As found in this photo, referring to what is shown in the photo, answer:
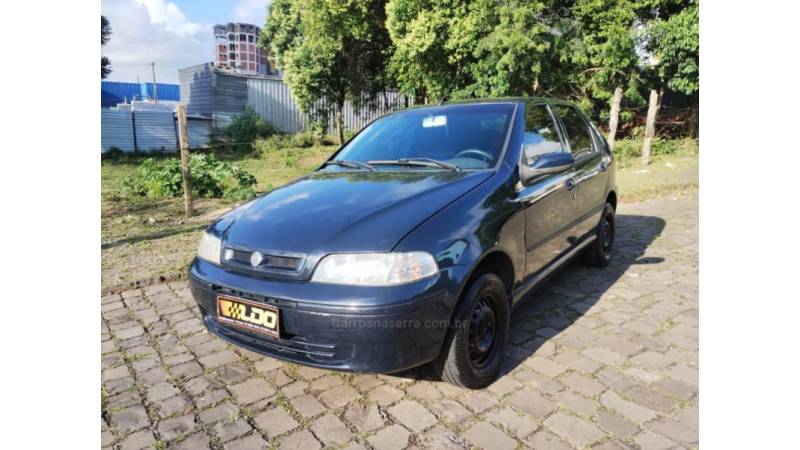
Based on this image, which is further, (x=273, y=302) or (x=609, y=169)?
(x=609, y=169)

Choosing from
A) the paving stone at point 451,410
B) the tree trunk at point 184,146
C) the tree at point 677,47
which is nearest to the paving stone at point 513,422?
the paving stone at point 451,410

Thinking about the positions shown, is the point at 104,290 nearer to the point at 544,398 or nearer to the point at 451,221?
the point at 451,221

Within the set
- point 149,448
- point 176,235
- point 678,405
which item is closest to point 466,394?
point 678,405

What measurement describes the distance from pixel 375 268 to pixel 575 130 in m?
2.88

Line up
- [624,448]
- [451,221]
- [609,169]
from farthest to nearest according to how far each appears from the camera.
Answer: [609,169]
[451,221]
[624,448]

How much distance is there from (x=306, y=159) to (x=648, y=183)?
9419 millimetres

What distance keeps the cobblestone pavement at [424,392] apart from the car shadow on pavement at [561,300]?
0.02 m

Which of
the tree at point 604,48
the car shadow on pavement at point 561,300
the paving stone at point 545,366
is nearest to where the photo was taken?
the paving stone at point 545,366

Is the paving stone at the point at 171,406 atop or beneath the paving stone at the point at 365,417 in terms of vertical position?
atop

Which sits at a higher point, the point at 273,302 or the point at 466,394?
the point at 273,302

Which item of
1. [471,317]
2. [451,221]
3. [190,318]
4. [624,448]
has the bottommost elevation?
[624,448]

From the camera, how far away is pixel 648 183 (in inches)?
369

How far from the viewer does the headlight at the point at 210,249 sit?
2723 millimetres

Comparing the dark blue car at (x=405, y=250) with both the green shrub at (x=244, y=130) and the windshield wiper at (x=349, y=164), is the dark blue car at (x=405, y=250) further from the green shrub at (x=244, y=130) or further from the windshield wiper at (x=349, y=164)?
the green shrub at (x=244, y=130)
